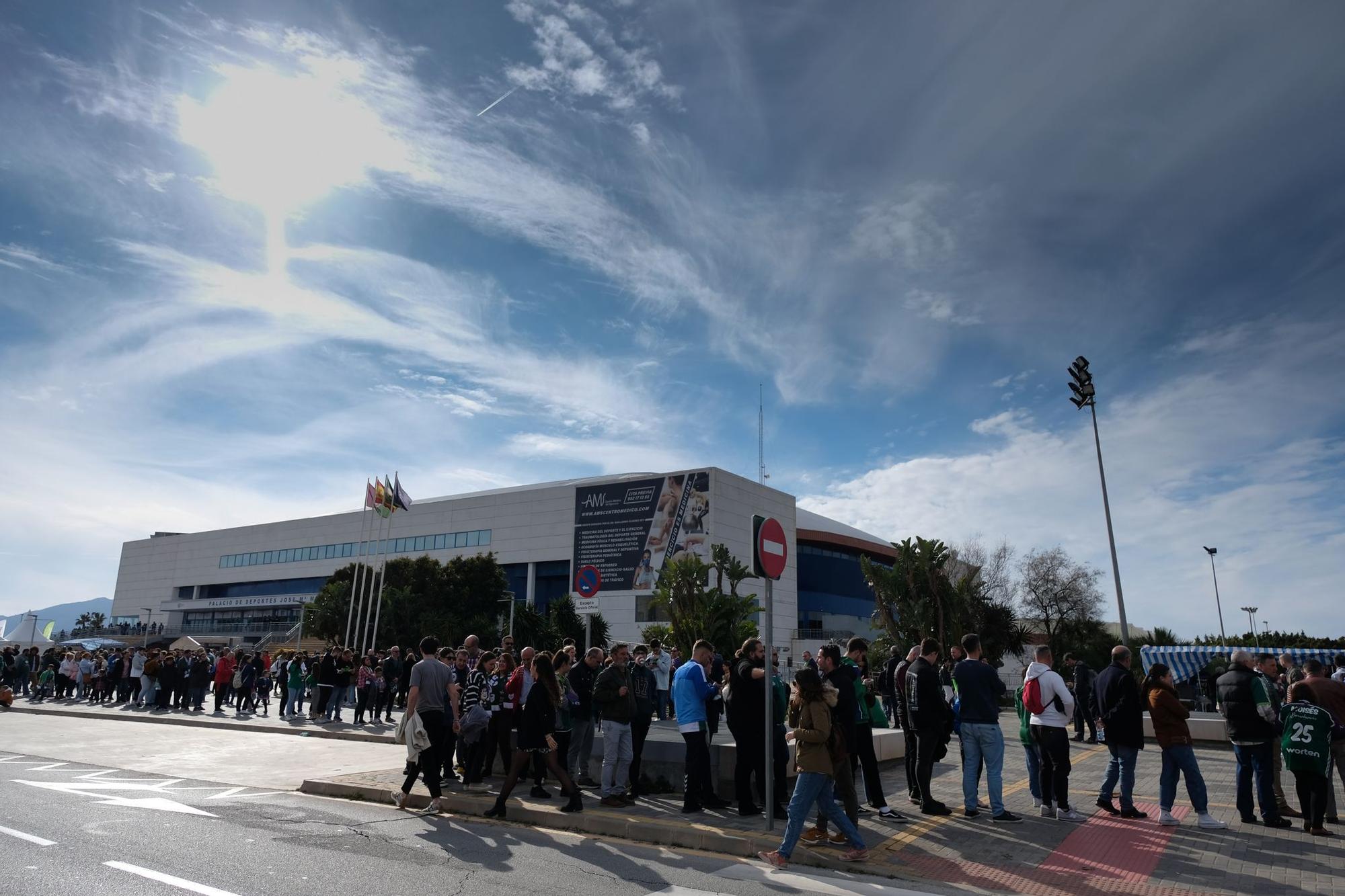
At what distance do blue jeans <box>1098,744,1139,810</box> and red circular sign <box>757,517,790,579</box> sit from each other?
3867mm

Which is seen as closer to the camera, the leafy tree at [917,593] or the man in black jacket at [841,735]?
the man in black jacket at [841,735]

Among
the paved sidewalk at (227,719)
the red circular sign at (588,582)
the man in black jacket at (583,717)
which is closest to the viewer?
the man in black jacket at (583,717)

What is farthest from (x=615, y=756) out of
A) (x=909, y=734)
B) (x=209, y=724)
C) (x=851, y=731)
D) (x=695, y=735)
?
(x=209, y=724)

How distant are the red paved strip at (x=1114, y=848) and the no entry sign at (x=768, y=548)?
10.5 ft

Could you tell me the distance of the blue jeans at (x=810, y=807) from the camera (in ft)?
21.0

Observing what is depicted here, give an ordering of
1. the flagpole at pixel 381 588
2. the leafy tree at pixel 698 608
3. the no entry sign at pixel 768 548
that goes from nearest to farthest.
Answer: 1. the no entry sign at pixel 768 548
2. the leafy tree at pixel 698 608
3. the flagpole at pixel 381 588

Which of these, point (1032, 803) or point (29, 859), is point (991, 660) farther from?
point (29, 859)

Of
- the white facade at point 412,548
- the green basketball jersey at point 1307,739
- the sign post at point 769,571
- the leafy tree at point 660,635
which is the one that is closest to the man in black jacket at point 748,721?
the sign post at point 769,571

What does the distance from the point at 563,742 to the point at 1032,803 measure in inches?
211

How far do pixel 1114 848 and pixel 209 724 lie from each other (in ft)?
65.4

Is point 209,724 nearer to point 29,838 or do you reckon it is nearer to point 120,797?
point 120,797

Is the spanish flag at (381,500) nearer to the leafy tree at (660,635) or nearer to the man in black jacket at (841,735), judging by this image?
the leafy tree at (660,635)

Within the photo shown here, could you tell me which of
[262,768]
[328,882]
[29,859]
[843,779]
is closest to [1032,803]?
[843,779]

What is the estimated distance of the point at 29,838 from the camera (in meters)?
6.72
